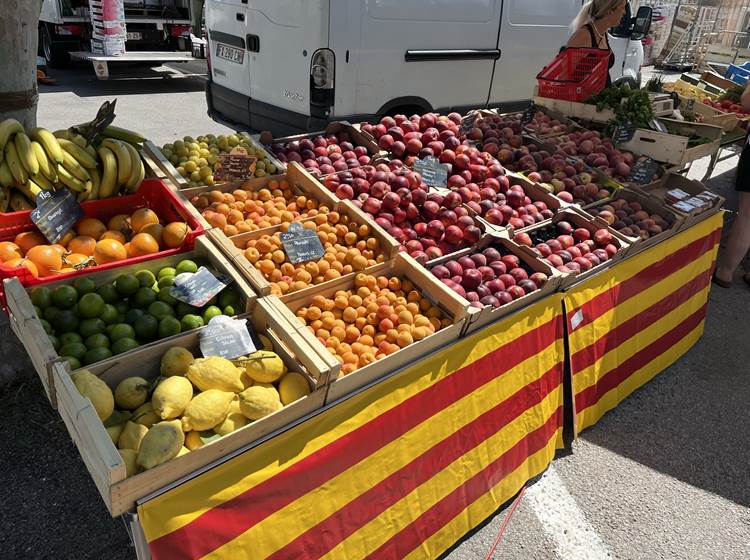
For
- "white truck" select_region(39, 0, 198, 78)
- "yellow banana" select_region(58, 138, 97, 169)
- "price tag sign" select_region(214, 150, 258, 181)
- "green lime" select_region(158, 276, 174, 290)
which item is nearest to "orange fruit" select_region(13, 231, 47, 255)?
"yellow banana" select_region(58, 138, 97, 169)

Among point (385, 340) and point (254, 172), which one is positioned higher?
point (254, 172)

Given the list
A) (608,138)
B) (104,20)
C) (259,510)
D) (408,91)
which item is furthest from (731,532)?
(104,20)

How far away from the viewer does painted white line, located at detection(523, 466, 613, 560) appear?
8.13 feet

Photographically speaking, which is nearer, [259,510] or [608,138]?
[259,510]

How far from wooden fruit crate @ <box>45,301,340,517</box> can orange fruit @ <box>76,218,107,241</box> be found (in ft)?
2.73

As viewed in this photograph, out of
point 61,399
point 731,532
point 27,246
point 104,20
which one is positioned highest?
point 104,20

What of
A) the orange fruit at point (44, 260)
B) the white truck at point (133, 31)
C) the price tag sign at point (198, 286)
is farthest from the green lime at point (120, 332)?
the white truck at point (133, 31)

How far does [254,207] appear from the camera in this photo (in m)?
2.87

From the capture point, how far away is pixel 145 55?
9945 mm

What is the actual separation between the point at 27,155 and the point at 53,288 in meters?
0.74

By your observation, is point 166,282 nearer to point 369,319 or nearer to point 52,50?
Answer: point 369,319

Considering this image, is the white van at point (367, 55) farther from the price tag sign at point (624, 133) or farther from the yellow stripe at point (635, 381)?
the yellow stripe at point (635, 381)

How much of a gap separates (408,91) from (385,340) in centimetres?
397

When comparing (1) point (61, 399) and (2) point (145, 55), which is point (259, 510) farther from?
(2) point (145, 55)
